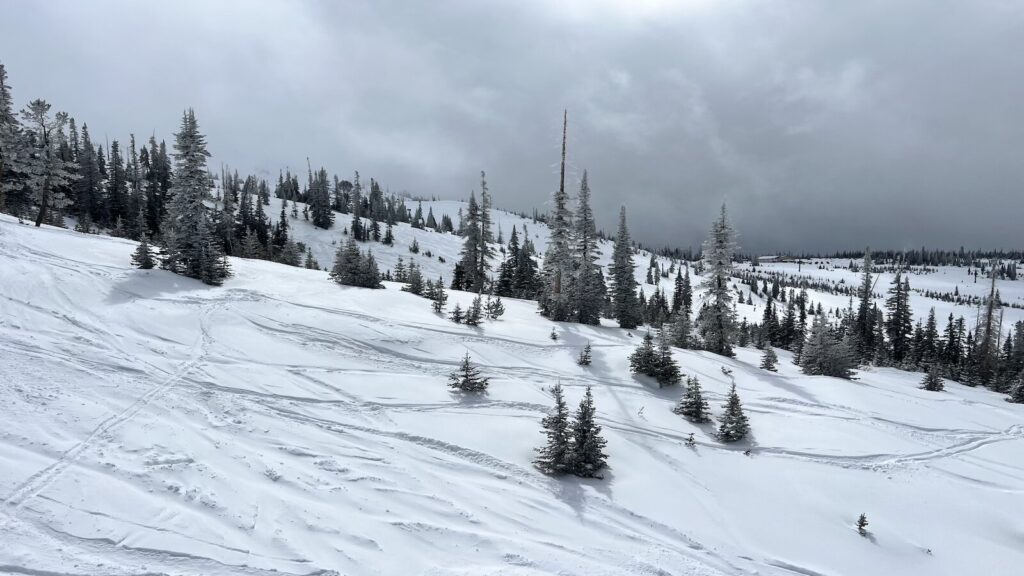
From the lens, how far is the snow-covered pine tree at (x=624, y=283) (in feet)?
107

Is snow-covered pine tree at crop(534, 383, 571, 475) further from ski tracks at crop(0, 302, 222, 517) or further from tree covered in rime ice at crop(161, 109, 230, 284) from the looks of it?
tree covered in rime ice at crop(161, 109, 230, 284)

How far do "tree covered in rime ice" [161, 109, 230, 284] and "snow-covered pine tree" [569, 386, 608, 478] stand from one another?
67.4 ft

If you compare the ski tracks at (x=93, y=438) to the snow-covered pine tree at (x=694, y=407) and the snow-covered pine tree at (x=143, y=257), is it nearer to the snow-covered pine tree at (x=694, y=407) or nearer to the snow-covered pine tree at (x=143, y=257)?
the snow-covered pine tree at (x=143, y=257)

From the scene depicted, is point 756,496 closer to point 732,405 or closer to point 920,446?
point 732,405

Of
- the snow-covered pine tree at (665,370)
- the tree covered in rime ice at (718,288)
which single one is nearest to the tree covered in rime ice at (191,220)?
the snow-covered pine tree at (665,370)

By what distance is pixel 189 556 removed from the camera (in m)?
6.63

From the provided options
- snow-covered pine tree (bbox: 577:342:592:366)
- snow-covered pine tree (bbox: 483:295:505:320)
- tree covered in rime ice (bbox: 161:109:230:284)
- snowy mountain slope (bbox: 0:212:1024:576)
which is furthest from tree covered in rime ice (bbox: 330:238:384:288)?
snow-covered pine tree (bbox: 577:342:592:366)

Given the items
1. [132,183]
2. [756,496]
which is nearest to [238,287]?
[756,496]

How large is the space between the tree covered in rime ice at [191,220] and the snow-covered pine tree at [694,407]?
2295 centimetres

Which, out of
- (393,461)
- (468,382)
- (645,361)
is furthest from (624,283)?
(393,461)

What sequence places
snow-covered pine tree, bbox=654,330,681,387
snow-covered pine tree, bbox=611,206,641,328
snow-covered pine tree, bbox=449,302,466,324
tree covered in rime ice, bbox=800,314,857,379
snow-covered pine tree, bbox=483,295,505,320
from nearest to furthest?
snow-covered pine tree, bbox=654,330,681,387, snow-covered pine tree, bbox=449,302,466,324, snow-covered pine tree, bbox=483,295,505,320, tree covered in rime ice, bbox=800,314,857,379, snow-covered pine tree, bbox=611,206,641,328

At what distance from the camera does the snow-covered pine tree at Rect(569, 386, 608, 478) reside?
429 inches

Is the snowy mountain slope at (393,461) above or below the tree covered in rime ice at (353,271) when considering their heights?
below

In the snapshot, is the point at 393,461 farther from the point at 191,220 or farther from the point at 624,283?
the point at 624,283
